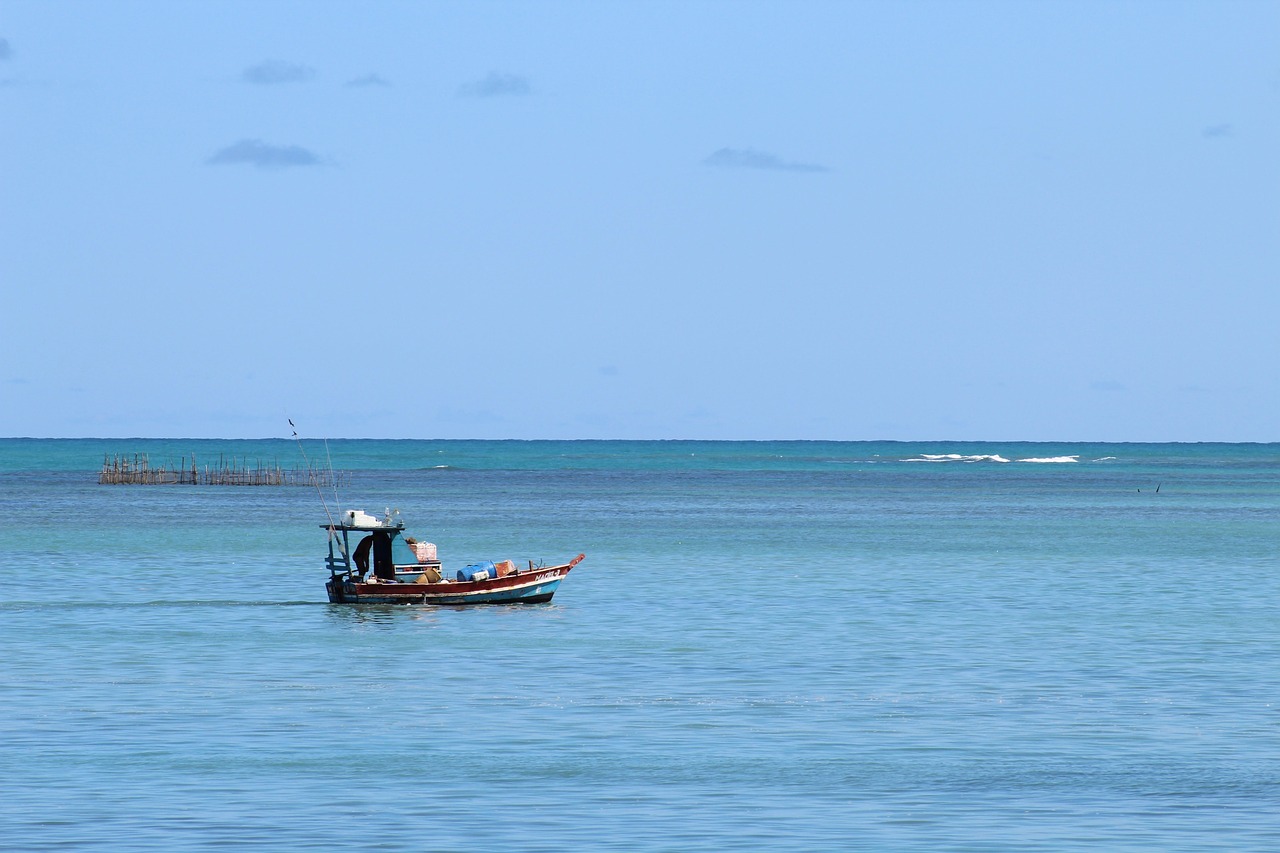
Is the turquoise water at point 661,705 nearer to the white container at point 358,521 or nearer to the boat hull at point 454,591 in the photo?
the boat hull at point 454,591

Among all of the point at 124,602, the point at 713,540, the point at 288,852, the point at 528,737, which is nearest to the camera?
Answer: the point at 288,852

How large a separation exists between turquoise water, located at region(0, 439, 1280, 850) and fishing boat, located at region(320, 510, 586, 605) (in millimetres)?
870

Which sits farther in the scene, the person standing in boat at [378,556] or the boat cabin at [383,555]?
the person standing in boat at [378,556]

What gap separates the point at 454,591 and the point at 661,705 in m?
18.4

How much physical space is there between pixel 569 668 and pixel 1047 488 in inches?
4761

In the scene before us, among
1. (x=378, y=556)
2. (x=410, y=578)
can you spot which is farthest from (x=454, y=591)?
(x=378, y=556)

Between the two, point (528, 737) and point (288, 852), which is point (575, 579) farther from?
point (288, 852)

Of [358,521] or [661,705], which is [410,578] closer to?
[358,521]

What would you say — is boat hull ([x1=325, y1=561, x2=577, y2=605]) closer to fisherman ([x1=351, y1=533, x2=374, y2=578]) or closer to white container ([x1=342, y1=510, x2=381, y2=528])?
fisherman ([x1=351, y1=533, x2=374, y2=578])

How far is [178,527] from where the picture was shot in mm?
83500

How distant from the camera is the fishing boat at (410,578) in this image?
4688 centimetres

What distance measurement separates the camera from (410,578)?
47469 mm

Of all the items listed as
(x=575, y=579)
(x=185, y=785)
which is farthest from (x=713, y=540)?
(x=185, y=785)

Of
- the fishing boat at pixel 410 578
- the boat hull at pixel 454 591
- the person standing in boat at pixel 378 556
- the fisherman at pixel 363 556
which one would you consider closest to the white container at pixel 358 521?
the fishing boat at pixel 410 578
